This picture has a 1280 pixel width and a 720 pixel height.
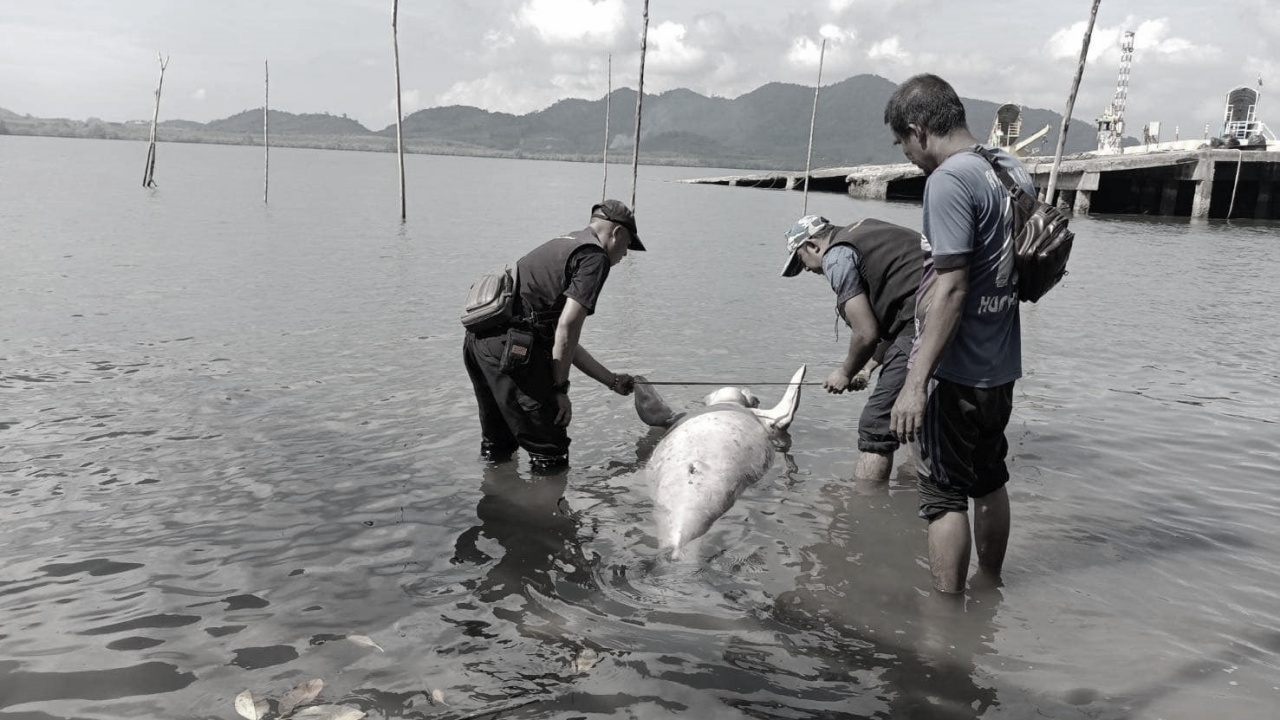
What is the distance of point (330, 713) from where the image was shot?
360cm

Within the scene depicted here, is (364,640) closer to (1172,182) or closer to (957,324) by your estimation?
(957,324)

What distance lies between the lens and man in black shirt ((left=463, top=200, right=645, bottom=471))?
5.54m

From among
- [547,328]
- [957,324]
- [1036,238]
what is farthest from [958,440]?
[547,328]

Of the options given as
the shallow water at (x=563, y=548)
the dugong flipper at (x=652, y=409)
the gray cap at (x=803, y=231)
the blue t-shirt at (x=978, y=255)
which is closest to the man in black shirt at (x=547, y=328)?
the shallow water at (x=563, y=548)

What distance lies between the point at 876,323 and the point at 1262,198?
48.4m

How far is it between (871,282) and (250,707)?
185 inches

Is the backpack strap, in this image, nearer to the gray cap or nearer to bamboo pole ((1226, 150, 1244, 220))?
the gray cap

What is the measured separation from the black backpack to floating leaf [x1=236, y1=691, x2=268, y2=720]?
3.97 meters

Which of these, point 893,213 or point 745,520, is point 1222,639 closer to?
point 745,520

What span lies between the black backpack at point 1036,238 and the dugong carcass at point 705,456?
272 centimetres

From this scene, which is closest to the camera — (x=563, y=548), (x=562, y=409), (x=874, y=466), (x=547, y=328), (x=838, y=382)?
(x=563, y=548)

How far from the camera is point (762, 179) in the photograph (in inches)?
3654

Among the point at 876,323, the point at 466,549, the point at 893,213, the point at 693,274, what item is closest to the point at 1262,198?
the point at 893,213

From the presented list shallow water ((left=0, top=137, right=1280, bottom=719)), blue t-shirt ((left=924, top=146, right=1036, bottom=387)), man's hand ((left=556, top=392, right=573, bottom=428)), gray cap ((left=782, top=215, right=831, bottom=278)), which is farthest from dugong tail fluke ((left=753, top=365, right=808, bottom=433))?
blue t-shirt ((left=924, top=146, right=1036, bottom=387))
